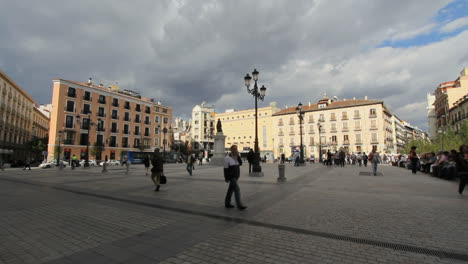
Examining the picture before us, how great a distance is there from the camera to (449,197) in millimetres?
6875

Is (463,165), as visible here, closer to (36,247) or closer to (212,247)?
(212,247)

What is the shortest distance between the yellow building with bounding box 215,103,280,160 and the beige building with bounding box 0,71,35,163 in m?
47.8

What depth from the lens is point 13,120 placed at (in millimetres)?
45812

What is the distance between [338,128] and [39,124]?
265 ft

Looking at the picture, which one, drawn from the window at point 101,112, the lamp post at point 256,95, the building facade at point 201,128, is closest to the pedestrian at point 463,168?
the lamp post at point 256,95

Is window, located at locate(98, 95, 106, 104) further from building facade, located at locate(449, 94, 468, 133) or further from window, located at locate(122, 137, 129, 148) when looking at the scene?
building facade, located at locate(449, 94, 468, 133)

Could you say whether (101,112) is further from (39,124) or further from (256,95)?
(256,95)

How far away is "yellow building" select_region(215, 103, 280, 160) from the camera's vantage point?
7319 centimetres

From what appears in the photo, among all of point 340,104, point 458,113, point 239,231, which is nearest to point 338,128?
point 340,104

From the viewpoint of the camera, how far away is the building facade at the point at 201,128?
80.5 m

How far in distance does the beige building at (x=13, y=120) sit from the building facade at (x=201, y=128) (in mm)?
42944

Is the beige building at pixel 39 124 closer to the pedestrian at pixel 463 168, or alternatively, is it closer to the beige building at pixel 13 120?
the beige building at pixel 13 120

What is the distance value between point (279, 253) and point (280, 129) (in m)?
68.1

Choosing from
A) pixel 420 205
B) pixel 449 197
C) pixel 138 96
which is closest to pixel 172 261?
pixel 420 205
